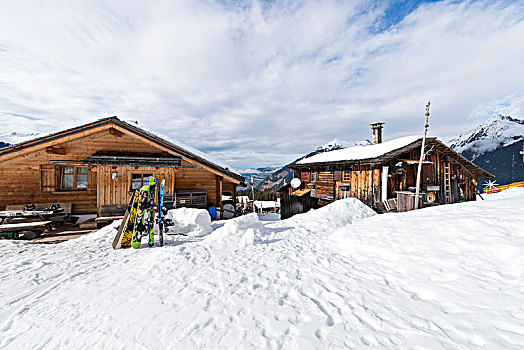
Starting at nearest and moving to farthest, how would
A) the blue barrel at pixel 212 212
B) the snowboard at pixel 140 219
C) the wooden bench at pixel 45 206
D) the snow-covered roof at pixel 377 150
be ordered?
the snowboard at pixel 140 219 < the wooden bench at pixel 45 206 < the blue barrel at pixel 212 212 < the snow-covered roof at pixel 377 150

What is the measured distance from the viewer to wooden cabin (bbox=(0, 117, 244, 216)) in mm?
9531

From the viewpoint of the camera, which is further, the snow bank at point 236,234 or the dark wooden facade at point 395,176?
the dark wooden facade at point 395,176

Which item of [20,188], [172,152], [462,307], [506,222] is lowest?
[462,307]

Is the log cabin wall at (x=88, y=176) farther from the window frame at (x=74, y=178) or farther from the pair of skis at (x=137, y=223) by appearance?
the pair of skis at (x=137, y=223)

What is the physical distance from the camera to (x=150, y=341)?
7.74ft

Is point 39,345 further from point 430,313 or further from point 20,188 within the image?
point 20,188

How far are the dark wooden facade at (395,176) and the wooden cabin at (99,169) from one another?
8503mm

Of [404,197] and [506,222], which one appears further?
[404,197]

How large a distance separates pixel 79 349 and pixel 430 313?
4.43 metres

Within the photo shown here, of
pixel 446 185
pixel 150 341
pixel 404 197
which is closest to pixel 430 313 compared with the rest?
pixel 150 341

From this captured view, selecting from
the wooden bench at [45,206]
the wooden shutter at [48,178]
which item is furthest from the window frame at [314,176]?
the wooden shutter at [48,178]

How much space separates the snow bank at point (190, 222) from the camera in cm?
791

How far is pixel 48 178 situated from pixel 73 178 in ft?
3.02

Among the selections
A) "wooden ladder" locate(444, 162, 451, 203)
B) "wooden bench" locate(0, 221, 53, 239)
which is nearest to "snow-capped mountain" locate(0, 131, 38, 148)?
"wooden bench" locate(0, 221, 53, 239)
